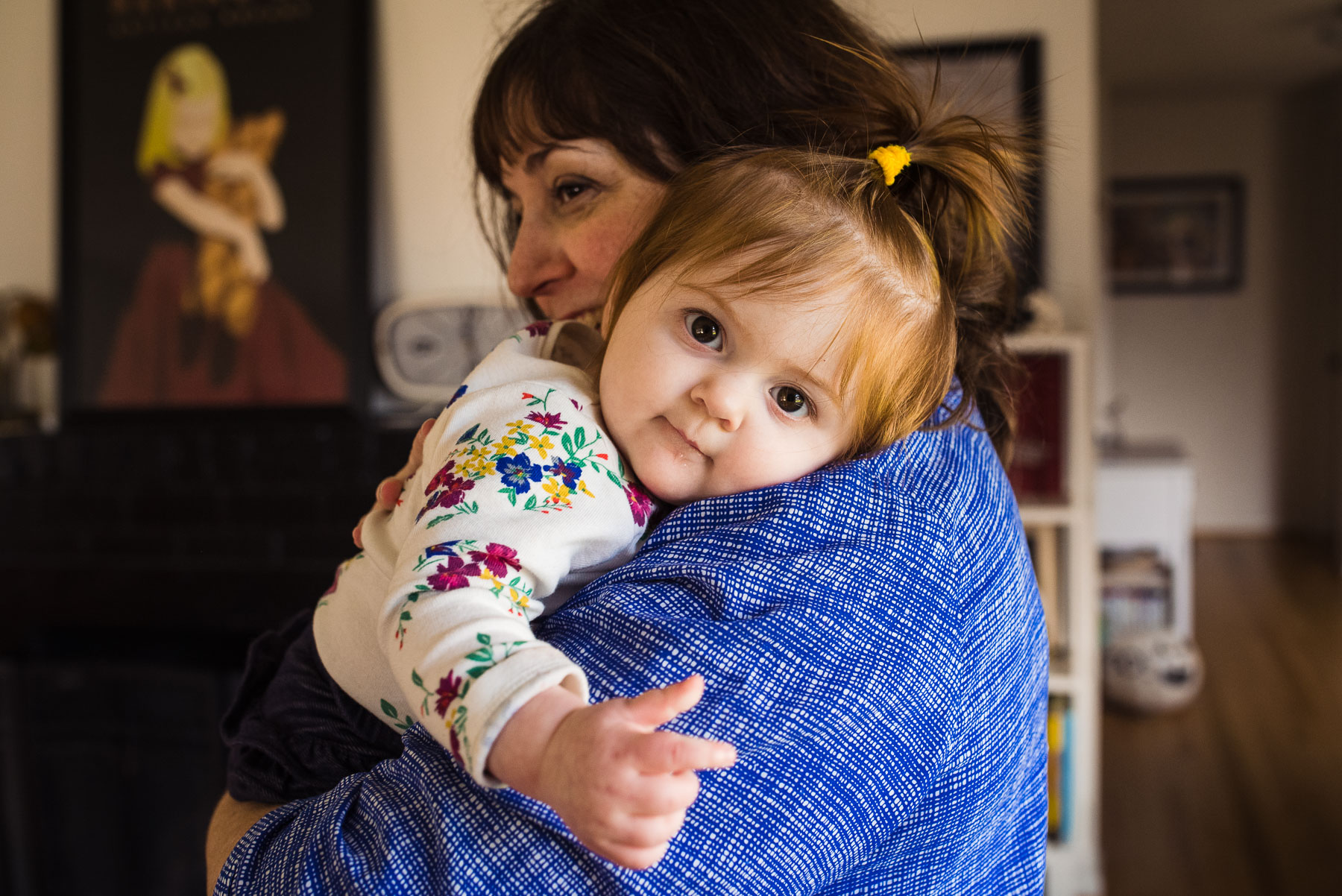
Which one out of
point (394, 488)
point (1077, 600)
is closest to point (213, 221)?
point (394, 488)

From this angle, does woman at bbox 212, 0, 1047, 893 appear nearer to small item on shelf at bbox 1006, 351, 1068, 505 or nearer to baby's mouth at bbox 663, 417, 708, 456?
baby's mouth at bbox 663, 417, 708, 456

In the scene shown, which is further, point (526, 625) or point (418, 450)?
point (418, 450)

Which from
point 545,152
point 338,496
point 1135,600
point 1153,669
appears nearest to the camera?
point 545,152

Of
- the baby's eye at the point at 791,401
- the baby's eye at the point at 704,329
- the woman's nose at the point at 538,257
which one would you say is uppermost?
the woman's nose at the point at 538,257

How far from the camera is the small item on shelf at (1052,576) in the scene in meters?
2.55

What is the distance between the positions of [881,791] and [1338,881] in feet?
9.80

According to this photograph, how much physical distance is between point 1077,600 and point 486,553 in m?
2.24

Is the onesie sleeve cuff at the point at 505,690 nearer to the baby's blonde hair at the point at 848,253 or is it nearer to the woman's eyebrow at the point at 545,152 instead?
the baby's blonde hair at the point at 848,253

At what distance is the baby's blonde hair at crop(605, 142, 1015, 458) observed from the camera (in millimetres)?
738

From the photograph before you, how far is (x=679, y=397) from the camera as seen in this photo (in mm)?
746

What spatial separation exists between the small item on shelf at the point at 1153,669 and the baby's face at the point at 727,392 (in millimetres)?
3834

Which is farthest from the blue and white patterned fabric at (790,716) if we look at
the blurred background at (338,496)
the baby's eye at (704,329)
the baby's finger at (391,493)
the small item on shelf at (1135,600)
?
the small item on shelf at (1135,600)

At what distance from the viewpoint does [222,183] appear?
2.85 m

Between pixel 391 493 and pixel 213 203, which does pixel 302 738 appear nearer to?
pixel 391 493
